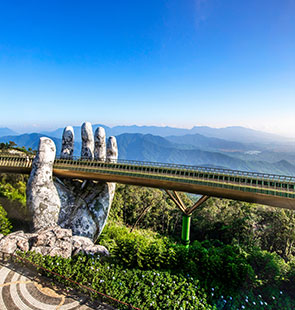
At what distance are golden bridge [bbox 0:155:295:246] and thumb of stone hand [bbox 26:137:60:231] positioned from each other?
1.11 meters

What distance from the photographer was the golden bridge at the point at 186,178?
43.3 ft

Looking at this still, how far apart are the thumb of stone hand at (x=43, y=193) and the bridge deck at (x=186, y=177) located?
112 cm

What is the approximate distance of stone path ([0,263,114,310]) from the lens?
914 centimetres

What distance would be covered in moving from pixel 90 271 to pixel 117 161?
38.2 ft

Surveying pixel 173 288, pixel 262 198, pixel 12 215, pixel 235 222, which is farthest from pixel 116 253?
pixel 235 222

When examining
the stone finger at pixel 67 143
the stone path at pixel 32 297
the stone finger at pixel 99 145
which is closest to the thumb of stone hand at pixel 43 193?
the stone finger at pixel 67 143

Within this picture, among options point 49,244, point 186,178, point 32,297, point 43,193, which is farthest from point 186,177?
point 43,193

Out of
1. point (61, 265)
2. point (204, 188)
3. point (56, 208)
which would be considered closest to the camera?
point (61, 265)

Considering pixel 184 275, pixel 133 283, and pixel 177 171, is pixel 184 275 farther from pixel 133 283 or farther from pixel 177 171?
pixel 177 171

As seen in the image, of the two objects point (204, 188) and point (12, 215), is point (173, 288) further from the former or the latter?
point (12, 215)

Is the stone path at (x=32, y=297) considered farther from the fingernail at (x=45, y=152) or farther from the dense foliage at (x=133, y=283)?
the fingernail at (x=45, y=152)

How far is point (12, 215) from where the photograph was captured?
827 inches

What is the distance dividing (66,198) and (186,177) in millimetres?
10752

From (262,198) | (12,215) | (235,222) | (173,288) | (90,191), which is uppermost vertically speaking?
(262,198)
